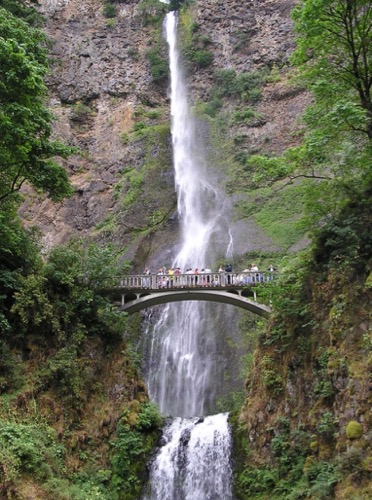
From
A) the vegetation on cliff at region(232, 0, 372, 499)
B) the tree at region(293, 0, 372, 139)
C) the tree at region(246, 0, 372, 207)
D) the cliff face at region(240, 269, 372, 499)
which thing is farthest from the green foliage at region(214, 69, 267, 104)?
the cliff face at region(240, 269, 372, 499)

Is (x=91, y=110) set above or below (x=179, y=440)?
above

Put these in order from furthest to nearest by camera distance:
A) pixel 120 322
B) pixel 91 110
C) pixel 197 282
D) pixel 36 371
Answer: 1. pixel 91 110
2. pixel 197 282
3. pixel 120 322
4. pixel 36 371

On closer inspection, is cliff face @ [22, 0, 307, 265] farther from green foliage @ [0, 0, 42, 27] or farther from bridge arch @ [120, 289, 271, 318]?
green foliage @ [0, 0, 42, 27]

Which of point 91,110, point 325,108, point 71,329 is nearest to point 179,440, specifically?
point 71,329

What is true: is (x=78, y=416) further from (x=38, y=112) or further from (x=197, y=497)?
(x=38, y=112)

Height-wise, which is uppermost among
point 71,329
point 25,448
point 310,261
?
point 310,261

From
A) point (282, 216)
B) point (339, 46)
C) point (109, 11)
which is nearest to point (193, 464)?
point (339, 46)

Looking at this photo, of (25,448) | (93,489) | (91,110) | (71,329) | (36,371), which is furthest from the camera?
(91,110)

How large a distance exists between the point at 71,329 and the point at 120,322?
211cm

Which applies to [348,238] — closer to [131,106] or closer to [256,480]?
[256,480]

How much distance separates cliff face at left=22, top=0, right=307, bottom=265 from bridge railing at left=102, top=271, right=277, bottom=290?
8791 mm

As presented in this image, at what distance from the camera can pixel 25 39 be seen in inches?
650

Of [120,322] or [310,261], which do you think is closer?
[310,261]

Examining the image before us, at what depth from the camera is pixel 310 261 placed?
15359 millimetres
